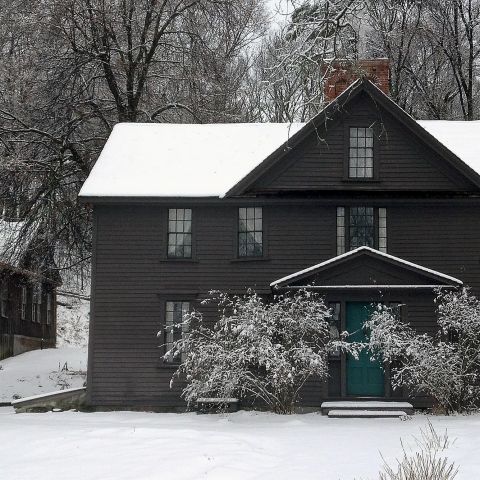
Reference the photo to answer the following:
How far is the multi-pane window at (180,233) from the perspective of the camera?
23938mm

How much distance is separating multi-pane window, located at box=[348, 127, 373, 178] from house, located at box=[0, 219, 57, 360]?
12.6 m

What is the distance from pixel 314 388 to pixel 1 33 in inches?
641

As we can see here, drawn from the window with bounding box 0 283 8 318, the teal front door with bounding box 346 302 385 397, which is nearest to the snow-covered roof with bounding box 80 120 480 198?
the teal front door with bounding box 346 302 385 397

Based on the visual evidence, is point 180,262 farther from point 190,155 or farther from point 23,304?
point 23,304

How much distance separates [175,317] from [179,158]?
4763mm

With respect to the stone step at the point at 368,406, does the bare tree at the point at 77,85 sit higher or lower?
higher

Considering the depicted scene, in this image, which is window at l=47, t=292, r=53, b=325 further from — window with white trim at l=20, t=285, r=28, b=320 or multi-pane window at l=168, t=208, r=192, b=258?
multi-pane window at l=168, t=208, r=192, b=258

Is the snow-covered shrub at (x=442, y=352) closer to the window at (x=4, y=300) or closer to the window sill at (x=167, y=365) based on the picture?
the window sill at (x=167, y=365)

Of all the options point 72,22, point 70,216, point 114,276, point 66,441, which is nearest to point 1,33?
point 72,22

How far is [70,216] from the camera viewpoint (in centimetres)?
2869

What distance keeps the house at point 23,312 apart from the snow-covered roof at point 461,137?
14.3m

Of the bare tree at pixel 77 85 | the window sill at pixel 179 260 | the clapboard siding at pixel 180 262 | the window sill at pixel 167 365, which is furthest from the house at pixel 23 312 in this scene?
the window sill at pixel 167 365

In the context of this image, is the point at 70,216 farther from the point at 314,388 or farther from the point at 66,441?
the point at 66,441

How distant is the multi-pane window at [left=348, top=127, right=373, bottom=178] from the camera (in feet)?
78.2
